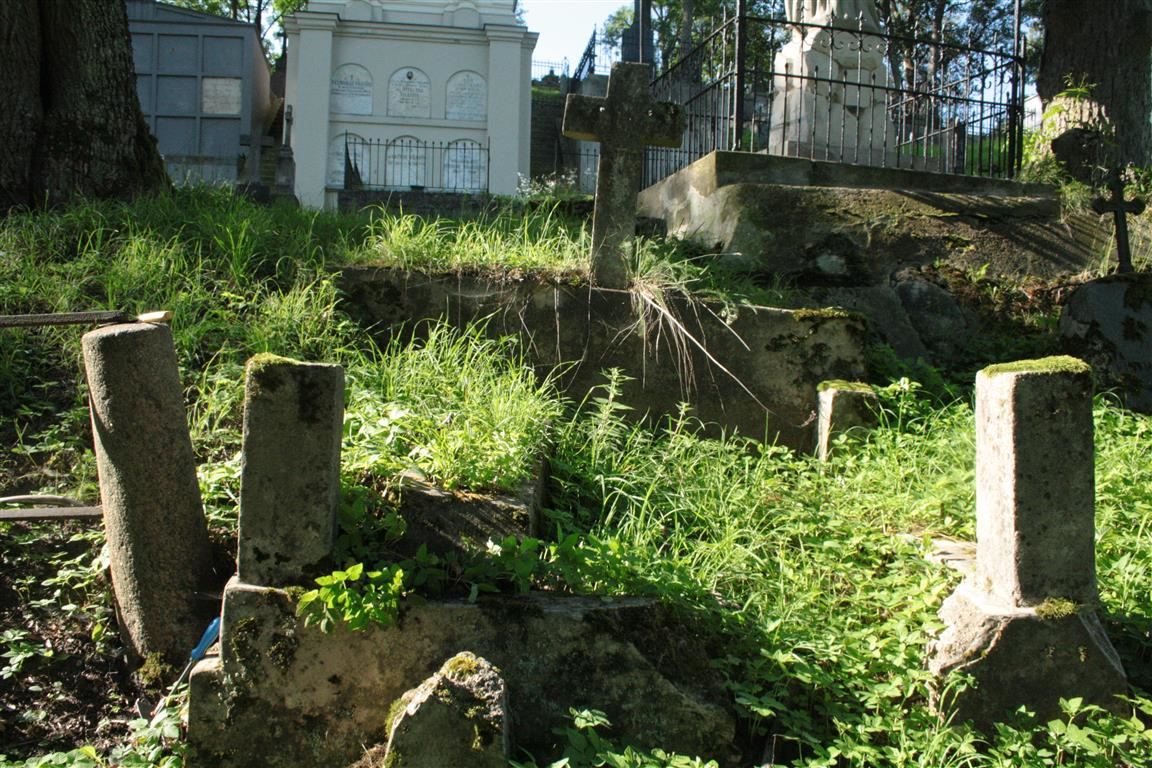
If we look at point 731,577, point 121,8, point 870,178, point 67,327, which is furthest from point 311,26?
point 731,577

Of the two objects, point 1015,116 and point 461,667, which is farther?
point 1015,116

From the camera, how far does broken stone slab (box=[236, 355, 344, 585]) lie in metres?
2.69

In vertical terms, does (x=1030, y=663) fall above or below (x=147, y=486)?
below

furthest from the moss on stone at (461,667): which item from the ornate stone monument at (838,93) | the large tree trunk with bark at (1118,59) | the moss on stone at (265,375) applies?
the large tree trunk with bark at (1118,59)

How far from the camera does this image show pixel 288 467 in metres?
2.72

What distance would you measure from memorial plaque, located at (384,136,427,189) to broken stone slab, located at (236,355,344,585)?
14631 mm

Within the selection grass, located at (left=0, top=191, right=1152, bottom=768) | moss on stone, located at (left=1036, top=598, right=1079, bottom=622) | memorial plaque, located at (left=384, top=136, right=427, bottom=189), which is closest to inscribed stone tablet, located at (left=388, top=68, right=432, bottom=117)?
memorial plaque, located at (left=384, top=136, right=427, bottom=189)

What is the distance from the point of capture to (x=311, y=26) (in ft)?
55.7

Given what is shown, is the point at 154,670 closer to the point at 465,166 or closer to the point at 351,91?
the point at 465,166

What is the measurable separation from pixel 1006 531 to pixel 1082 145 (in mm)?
6296

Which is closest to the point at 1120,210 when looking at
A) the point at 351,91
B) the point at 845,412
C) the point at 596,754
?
the point at 845,412

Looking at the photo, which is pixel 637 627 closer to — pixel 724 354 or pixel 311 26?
pixel 724 354

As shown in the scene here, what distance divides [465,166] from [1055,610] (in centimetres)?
1548

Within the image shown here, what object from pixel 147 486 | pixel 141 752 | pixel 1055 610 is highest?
pixel 147 486
